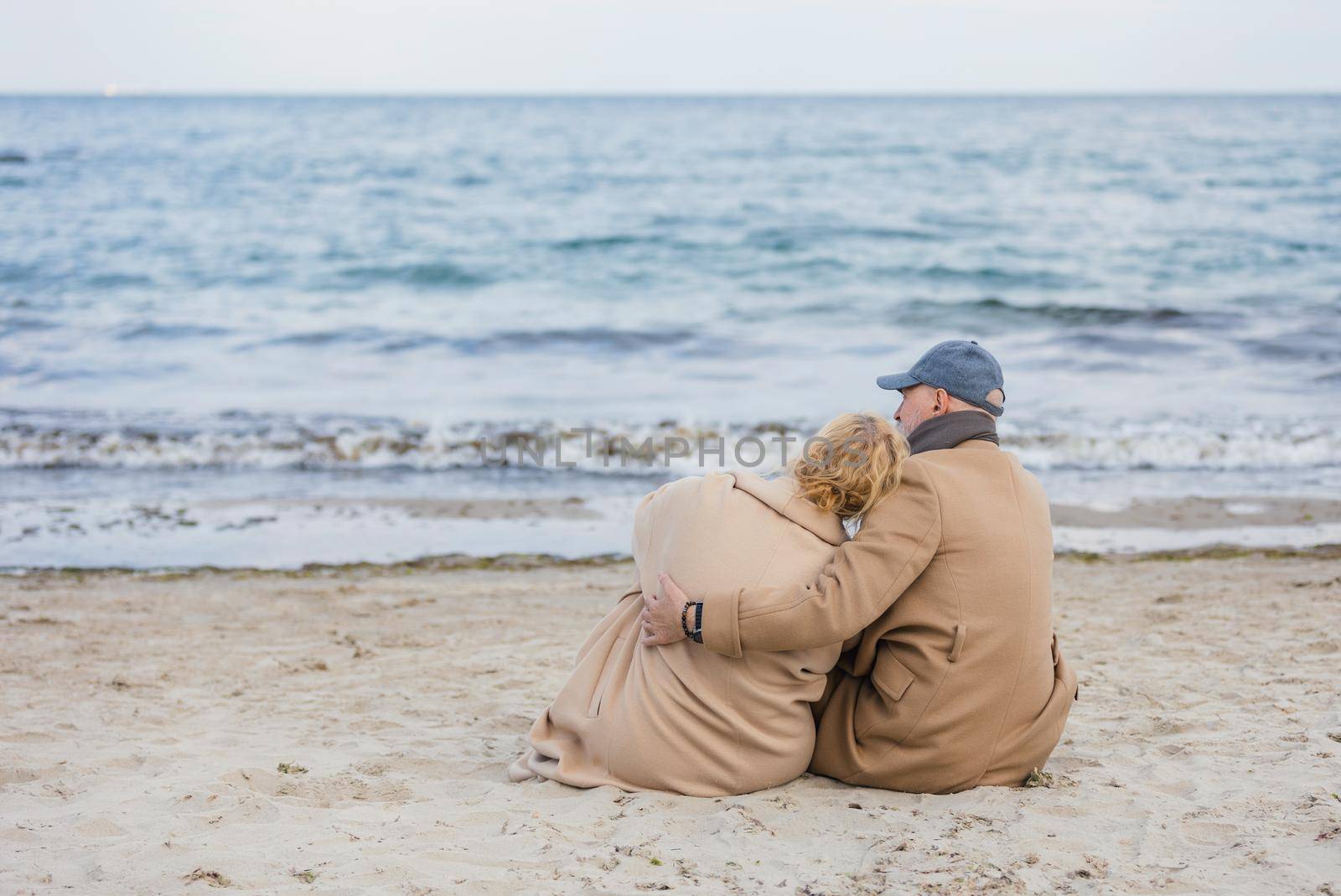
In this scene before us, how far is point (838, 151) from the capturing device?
3859cm

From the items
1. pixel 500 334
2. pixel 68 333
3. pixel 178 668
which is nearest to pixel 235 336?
pixel 68 333

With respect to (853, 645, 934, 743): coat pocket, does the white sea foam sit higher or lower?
lower

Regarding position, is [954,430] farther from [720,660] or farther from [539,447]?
[539,447]

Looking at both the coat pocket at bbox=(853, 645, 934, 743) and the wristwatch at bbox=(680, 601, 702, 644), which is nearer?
the wristwatch at bbox=(680, 601, 702, 644)

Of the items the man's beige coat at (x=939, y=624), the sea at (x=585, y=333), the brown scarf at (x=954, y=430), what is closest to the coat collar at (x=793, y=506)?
the man's beige coat at (x=939, y=624)

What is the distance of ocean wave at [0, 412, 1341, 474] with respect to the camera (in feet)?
30.2

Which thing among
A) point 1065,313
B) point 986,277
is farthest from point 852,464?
point 986,277

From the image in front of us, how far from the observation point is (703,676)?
3.01 metres

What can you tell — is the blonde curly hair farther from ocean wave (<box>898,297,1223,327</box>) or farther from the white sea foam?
ocean wave (<box>898,297,1223,327</box>)

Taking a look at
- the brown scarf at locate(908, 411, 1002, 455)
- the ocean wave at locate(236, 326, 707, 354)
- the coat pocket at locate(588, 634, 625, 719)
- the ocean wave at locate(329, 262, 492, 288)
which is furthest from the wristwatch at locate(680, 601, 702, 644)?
the ocean wave at locate(329, 262, 492, 288)

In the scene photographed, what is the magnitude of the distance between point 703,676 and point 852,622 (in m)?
0.48

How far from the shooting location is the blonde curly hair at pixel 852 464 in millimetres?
2848

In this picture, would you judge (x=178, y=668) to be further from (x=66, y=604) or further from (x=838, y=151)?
(x=838, y=151)

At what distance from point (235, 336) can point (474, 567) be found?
9.75 metres
